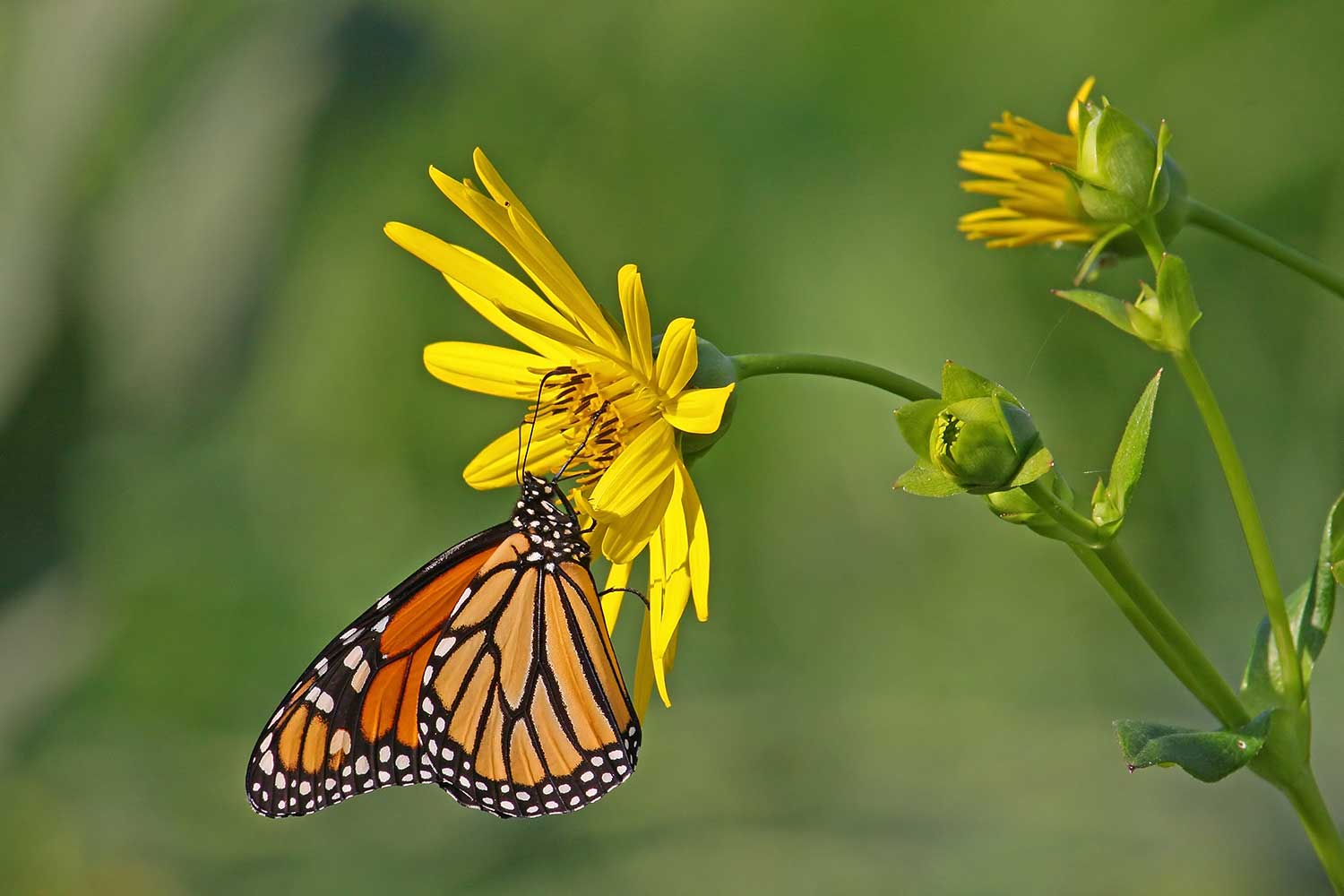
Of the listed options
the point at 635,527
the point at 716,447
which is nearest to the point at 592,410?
the point at 635,527

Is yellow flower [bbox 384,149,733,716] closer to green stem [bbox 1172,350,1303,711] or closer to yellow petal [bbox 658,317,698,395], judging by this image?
yellow petal [bbox 658,317,698,395]

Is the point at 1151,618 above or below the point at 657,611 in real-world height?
below

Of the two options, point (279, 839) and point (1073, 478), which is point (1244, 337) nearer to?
point (1073, 478)

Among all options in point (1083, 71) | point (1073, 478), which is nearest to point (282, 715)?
point (1073, 478)

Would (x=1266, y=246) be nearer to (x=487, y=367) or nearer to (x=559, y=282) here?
(x=559, y=282)

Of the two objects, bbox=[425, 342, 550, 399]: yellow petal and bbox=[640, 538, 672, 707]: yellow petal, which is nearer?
bbox=[640, 538, 672, 707]: yellow petal

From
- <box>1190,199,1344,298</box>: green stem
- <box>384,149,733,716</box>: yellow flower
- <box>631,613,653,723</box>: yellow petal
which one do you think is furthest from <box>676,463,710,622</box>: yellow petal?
<box>1190,199,1344,298</box>: green stem
